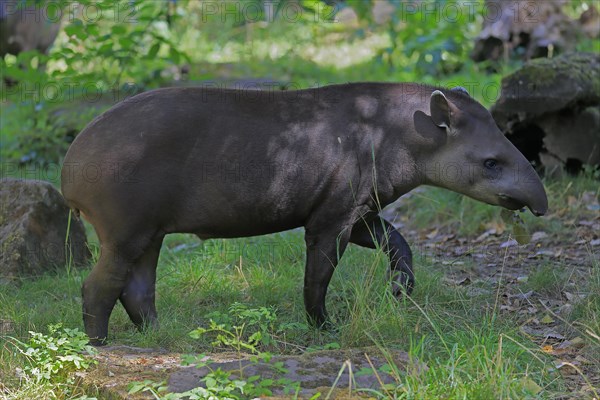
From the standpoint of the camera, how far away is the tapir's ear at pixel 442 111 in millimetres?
5918

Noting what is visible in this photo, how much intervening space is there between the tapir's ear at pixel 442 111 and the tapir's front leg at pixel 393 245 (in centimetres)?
87

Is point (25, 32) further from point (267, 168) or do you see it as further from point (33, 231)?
point (267, 168)

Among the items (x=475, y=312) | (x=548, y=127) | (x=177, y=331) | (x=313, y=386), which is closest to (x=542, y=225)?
(x=548, y=127)

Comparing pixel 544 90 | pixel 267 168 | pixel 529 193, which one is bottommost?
pixel 529 193

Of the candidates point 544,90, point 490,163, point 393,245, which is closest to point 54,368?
point 393,245

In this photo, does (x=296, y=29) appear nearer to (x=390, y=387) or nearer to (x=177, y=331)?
(x=177, y=331)

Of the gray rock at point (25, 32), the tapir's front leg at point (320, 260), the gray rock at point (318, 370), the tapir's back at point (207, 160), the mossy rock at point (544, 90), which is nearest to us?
the gray rock at point (318, 370)

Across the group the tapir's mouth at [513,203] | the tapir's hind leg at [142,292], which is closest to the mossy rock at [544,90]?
the tapir's mouth at [513,203]

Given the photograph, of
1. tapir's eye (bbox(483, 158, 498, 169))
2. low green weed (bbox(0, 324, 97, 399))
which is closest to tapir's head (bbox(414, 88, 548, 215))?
tapir's eye (bbox(483, 158, 498, 169))

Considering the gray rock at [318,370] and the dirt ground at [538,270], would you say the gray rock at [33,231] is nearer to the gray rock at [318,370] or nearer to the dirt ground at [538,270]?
the gray rock at [318,370]

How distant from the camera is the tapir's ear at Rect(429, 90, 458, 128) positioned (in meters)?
5.92

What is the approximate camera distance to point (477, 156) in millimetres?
6008

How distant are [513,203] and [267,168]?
175 cm

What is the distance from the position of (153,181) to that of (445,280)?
2615 millimetres
